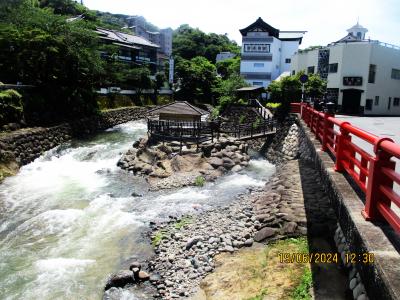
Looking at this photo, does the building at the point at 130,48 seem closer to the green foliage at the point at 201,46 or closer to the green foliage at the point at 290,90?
the green foliage at the point at 201,46

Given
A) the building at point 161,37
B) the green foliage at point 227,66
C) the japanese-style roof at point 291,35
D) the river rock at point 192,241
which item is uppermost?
the building at point 161,37

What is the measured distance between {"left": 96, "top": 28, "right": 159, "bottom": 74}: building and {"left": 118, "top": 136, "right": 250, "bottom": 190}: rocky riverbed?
27.9m

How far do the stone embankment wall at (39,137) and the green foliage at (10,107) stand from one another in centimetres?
117

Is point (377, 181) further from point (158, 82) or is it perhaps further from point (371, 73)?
point (158, 82)

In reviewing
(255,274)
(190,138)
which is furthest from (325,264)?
(190,138)

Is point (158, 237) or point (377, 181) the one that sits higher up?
point (377, 181)

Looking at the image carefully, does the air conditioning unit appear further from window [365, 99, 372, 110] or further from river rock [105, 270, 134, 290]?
river rock [105, 270, 134, 290]

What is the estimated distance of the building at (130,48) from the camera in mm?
48250

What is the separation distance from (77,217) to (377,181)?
11439 mm

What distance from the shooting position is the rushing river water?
367 inches

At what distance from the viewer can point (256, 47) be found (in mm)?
55719

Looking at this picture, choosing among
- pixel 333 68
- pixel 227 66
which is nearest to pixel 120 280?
pixel 333 68

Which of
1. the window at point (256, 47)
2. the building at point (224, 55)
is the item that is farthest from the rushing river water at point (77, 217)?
the building at point (224, 55)
